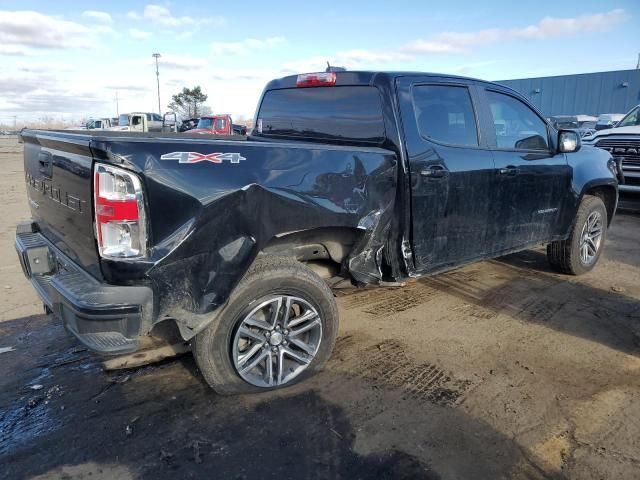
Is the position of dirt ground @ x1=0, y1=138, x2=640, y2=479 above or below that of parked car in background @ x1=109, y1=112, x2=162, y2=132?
below

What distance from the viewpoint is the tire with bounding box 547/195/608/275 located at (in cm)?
512

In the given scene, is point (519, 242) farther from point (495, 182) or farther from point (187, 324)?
point (187, 324)

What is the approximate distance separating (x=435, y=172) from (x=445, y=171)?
121mm

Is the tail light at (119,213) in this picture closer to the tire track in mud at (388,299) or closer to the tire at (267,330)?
the tire at (267,330)

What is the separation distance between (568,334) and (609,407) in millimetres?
1064

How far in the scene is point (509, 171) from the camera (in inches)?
161

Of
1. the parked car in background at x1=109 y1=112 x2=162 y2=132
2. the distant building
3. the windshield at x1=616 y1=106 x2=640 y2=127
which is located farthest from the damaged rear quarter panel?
the distant building

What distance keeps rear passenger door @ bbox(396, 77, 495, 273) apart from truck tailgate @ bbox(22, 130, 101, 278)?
207 centimetres

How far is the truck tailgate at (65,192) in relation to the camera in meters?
2.39

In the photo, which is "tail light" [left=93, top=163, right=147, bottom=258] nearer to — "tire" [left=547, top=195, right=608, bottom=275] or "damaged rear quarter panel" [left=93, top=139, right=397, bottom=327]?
"damaged rear quarter panel" [left=93, top=139, right=397, bottom=327]

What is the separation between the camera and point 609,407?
2.87m

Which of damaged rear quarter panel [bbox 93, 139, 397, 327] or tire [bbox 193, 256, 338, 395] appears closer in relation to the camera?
damaged rear quarter panel [bbox 93, 139, 397, 327]

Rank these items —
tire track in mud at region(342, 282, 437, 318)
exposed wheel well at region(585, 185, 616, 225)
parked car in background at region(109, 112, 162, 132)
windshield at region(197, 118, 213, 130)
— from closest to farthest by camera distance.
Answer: tire track in mud at region(342, 282, 437, 318) < exposed wheel well at region(585, 185, 616, 225) < windshield at region(197, 118, 213, 130) < parked car in background at region(109, 112, 162, 132)

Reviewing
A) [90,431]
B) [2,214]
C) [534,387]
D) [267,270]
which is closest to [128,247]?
[267,270]
